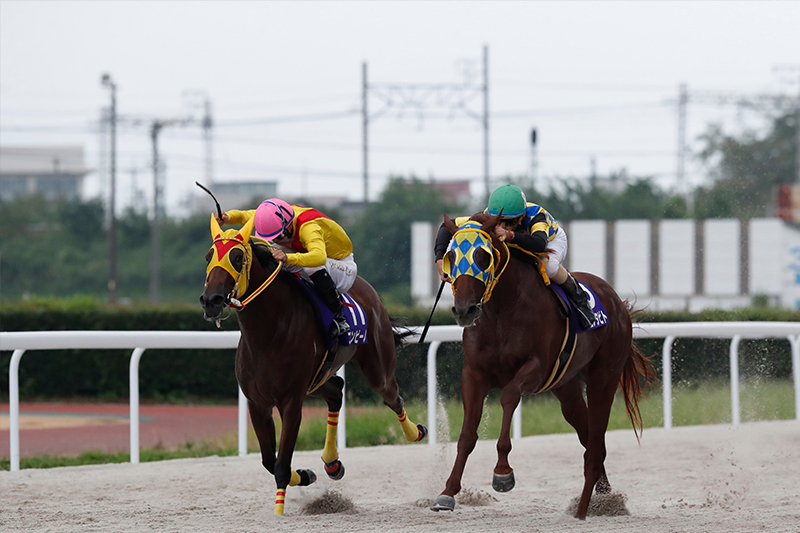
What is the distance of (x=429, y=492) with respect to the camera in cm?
531

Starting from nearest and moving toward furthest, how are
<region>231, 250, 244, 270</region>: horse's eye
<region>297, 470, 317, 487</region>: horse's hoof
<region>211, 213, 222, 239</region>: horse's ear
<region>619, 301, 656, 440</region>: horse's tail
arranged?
<region>231, 250, 244, 270</region>: horse's eye → <region>211, 213, 222, 239</region>: horse's ear → <region>297, 470, 317, 487</region>: horse's hoof → <region>619, 301, 656, 440</region>: horse's tail

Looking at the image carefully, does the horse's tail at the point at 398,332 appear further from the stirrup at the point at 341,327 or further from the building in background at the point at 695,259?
the building in background at the point at 695,259

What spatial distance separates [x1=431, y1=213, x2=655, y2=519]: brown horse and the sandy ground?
1.11 feet

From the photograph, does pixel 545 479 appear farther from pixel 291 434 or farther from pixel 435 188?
pixel 435 188

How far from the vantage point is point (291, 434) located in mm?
4500

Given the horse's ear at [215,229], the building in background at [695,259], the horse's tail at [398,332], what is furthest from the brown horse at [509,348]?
the building in background at [695,259]

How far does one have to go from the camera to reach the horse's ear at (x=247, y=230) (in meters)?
4.42

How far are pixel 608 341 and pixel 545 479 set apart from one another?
1.28 meters

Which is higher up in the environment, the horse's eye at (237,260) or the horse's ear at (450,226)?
the horse's ear at (450,226)

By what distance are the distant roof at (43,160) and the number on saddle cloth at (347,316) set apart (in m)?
74.9

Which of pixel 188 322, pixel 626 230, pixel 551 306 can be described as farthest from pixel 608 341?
pixel 626 230

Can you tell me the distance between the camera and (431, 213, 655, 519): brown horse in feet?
13.5

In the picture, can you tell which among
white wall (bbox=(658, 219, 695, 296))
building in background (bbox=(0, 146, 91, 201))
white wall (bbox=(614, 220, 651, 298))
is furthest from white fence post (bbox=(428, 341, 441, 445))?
building in background (bbox=(0, 146, 91, 201))

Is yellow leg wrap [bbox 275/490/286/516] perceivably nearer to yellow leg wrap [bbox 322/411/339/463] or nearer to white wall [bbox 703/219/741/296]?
yellow leg wrap [bbox 322/411/339/463]
